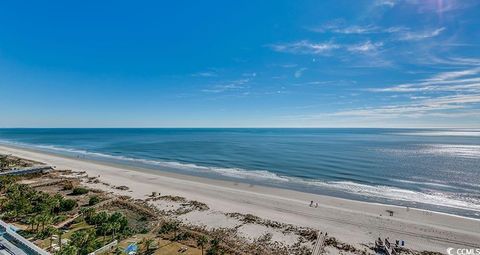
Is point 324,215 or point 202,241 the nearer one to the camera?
point 202,241

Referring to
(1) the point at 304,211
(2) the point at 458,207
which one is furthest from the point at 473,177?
(1) the point at 304,211

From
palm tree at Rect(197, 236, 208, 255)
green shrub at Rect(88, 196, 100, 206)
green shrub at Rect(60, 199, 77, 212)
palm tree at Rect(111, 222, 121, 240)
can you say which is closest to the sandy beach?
palm tree at Rect(197, 236, 208, 255)

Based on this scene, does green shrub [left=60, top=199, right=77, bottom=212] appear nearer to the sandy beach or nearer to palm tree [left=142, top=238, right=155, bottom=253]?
the sandy beach

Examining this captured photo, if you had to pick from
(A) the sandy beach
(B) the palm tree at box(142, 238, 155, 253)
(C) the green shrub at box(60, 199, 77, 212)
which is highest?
(C) the green shrub at box(60, 199, 77, 212)

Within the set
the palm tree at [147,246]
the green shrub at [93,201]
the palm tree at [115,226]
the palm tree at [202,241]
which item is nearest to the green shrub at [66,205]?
the green shrub at [93,201]

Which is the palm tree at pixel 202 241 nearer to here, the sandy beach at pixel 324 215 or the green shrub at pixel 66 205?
the sandy beach at pixel 324 215

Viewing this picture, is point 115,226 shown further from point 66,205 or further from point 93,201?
point 93,201

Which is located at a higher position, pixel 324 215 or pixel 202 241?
pixel 202 241

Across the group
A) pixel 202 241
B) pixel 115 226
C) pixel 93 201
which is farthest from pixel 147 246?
pixel 93 201

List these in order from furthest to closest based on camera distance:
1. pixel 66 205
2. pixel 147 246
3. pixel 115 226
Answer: pixel 66 205 < pixel 115 226 < pixel 147 246
